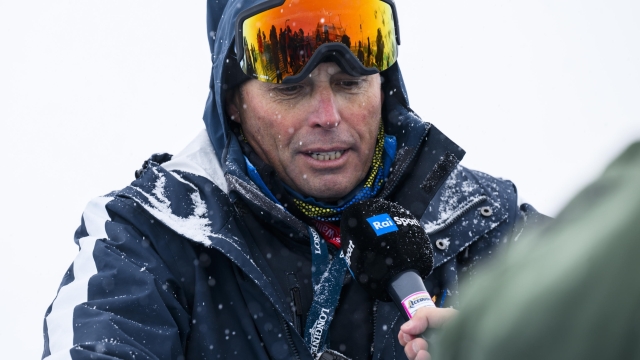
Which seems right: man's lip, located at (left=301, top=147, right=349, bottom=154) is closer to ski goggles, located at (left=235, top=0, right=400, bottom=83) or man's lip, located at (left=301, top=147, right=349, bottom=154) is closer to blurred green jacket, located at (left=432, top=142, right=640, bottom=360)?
ski goggles, located at (left=235, top=0, right=400, bottom=83)

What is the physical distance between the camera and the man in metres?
2.72

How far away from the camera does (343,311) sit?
305 cm

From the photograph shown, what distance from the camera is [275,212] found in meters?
3.04

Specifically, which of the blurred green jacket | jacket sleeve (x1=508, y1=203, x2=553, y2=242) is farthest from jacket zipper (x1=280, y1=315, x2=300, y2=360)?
the blurred green jacket

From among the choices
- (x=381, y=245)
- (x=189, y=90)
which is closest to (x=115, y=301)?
(x=381, y=245)

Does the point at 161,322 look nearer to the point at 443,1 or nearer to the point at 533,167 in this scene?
the point at 533,167

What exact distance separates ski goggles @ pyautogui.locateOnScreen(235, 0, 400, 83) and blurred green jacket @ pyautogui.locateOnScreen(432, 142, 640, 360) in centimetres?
254

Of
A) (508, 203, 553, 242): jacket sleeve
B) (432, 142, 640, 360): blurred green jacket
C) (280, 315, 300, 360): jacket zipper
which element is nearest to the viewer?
(432, 142, 640, 360): blurred green jacket

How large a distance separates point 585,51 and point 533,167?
115 inches

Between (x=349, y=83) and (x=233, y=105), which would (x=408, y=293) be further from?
(x=233, y=105)

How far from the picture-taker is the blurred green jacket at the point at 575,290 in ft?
2.16

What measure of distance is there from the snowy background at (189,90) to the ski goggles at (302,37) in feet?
14.2

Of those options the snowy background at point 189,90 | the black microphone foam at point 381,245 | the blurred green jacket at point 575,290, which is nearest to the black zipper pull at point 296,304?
the black microphone foam at point 381,245

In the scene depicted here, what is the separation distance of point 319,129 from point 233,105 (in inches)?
19.4
